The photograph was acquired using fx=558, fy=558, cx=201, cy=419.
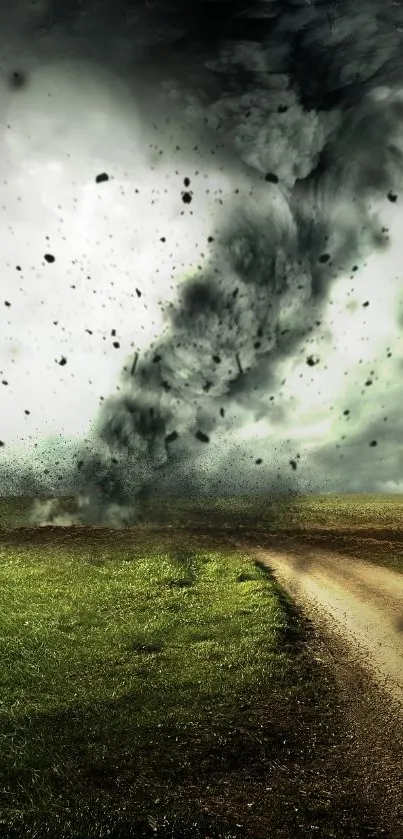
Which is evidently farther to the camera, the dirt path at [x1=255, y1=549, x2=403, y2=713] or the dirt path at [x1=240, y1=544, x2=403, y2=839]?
the dirt path at [x1=255, y1=549, x2=403, y2=713]

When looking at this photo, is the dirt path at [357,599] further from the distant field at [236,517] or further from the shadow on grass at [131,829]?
the distant field at [236,517]

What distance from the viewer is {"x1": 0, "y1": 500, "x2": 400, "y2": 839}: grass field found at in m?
8.21

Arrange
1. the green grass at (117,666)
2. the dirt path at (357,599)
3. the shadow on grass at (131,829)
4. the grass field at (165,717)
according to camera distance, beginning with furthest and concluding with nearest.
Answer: the dirt path at (357,599)
the green grass at (117,666)
the grass field at (165,717)
the shadow on grass at (131,829)

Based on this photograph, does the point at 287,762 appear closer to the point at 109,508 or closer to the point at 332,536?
Result: the point at 332,536

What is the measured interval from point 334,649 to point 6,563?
15885mm

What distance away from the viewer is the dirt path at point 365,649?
918cm

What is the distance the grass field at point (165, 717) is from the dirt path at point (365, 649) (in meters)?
0.42

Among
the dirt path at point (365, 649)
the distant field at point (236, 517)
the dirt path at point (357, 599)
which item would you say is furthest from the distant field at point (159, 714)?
the distant field at point (236, 517)

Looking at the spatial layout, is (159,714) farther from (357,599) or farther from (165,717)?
(357,599)

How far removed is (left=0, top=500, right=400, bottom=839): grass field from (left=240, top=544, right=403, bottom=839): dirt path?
0.42 m

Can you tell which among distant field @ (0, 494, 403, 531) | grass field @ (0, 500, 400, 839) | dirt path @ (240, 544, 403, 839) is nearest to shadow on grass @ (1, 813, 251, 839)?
grass field @ (0, 500, 400, 839)

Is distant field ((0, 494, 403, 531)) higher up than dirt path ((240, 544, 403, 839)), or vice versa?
distant field ((0, 494, 403, 531))

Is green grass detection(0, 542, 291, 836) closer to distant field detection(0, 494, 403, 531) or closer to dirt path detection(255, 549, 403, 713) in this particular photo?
dirt path detection(255, 549, 403, 713)

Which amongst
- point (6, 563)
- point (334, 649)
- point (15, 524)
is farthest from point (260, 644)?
point (15, 524)
